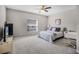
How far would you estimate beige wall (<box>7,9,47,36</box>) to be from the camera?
1992 millimetres

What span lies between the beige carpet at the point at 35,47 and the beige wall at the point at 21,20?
0.19 metres

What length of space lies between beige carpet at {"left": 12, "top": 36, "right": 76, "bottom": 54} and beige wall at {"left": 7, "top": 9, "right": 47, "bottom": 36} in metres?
0.19

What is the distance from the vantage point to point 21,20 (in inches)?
84.0

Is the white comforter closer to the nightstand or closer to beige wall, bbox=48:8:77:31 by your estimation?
the nightstand

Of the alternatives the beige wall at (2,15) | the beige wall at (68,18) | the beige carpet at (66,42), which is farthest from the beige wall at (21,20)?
the beige carpet at (66,42)

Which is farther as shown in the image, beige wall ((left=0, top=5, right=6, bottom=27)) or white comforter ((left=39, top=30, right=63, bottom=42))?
white comforter ((left=39, top=30, right=63, bottom=42))

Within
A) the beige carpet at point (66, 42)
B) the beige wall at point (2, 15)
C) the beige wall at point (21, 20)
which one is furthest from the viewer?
the beige carpet at point (66, 42)

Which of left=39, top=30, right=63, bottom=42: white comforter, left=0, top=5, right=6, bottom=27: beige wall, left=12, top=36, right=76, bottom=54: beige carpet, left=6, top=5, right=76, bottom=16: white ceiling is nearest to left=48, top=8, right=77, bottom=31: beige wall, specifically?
left=6, top=5, right=76, bottom=16: white ceiling

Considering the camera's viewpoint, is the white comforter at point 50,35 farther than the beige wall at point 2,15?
Yes

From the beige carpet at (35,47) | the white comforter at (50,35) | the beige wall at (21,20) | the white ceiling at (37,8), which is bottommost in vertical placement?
the beige carpet at (35,47)

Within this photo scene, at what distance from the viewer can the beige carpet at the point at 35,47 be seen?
2010 mm

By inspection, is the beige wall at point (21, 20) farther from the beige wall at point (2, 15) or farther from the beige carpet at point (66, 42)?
the beige carpet at point (66, 42)

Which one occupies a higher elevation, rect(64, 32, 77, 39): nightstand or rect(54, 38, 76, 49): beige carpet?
rect(64, 32, 77, 39): nightstand
